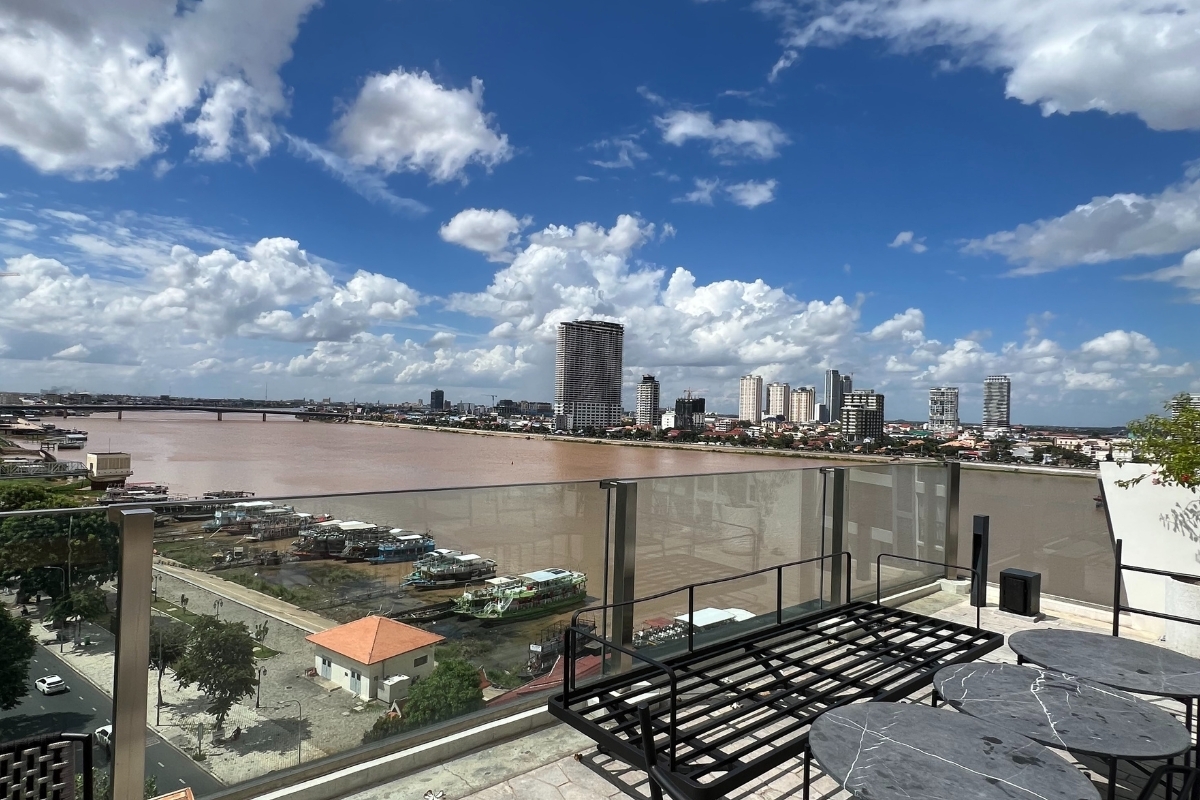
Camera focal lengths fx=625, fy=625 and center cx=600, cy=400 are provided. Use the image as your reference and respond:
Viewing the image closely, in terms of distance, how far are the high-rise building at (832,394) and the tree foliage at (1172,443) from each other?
8068 cm

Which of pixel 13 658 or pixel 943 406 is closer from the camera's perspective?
pixel 13 658

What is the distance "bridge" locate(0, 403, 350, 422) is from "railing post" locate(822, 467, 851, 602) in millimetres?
64359

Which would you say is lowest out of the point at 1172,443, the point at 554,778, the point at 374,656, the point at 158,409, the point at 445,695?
the point at 158,409

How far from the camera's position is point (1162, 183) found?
19219mm

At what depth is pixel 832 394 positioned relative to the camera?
291 feet

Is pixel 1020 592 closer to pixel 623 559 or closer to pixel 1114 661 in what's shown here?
pixel 1114 661

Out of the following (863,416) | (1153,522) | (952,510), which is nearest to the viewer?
(1153,522)

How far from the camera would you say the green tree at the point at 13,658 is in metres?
1.70

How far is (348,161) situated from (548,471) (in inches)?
1050

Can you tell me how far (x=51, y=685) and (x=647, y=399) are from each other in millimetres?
90135

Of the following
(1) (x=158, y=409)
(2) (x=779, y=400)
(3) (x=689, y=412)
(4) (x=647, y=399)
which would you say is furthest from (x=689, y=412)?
(1) (x=158, y=409)

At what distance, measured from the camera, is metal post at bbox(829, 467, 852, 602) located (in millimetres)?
4375

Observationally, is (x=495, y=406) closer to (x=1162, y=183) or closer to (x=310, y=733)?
(x=1162, y=183)

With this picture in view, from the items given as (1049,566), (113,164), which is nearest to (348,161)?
(113,164)
